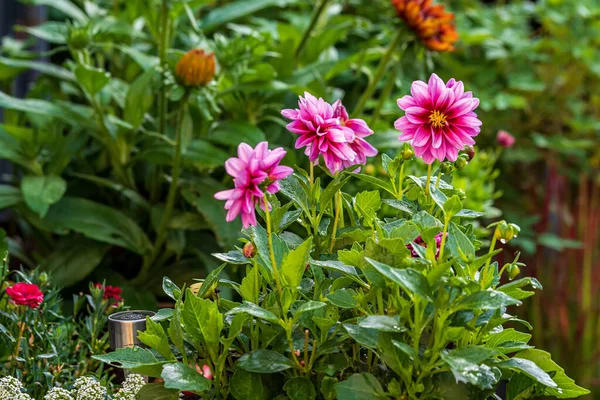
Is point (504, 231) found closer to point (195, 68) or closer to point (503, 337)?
point (503, 337)

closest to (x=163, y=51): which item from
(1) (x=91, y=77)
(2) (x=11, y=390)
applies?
(1) (x=91, y=77)

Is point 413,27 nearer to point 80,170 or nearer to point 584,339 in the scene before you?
point 80,170

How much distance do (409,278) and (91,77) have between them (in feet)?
2.45

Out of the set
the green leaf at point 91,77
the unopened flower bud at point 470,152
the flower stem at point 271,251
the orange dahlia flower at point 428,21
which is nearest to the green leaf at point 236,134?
the green leaf at point 91,77

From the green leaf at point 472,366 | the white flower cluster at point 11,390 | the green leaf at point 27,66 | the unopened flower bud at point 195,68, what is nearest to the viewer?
the green leaf at point 472,366

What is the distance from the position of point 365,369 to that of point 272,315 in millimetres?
105

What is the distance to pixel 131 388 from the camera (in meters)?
0.60

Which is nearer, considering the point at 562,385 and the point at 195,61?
the point at 562,385

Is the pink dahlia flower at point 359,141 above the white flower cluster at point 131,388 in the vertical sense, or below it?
above

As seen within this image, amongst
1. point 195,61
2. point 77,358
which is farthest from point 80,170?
point 77,358

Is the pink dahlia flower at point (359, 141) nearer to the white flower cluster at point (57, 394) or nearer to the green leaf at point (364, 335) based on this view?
the green leaf at point (364, 335)

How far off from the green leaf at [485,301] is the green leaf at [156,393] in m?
0.23

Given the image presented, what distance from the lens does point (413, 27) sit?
3.88 ft

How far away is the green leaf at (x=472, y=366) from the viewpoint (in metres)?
0.48
